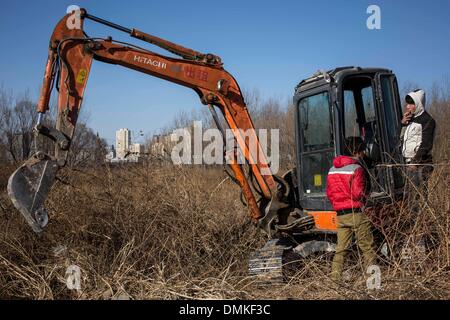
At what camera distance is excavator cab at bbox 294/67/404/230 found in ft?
17.4

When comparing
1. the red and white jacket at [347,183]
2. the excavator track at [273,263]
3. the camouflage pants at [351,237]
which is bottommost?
the excavator track at [273,263]

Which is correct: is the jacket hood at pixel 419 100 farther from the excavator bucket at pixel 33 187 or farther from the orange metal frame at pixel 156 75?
the excavator bucket at pixel 33 187

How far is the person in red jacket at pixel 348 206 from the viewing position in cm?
491

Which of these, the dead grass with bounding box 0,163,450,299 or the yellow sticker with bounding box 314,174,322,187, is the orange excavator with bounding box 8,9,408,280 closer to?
the yellow sticker with bounding box 314,174,322,187

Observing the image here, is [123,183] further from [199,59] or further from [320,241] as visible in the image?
A: [320,241]

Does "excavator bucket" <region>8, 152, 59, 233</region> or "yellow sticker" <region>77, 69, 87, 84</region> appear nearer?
"excavator bucket" <region>8, 152, 59, 233</region>

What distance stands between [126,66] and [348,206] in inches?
126

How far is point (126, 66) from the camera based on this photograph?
548cm

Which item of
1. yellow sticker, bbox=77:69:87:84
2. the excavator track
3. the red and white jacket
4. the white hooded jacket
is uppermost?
yellow sticker, bbox=77:69:87:84

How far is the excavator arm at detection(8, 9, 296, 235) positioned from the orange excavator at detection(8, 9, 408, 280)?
11 millimetres

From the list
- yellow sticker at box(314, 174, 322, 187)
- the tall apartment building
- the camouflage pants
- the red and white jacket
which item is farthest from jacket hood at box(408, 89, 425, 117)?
the tall apartment building

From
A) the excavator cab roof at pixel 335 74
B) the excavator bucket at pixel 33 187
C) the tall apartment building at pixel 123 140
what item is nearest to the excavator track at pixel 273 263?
the excavator cab roof at pixel 335 74

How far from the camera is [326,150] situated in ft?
18.0

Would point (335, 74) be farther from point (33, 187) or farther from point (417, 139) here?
point (33, 187)
